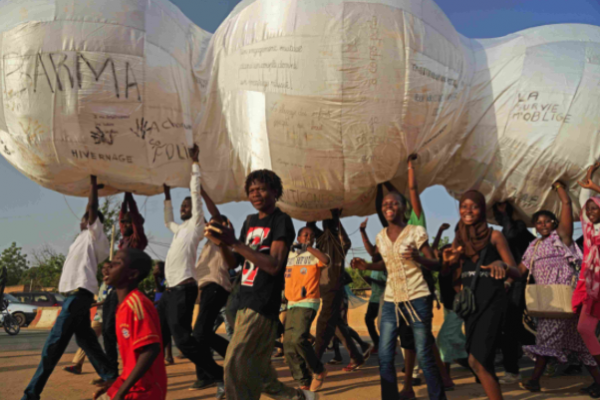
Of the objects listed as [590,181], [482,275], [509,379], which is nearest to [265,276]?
[482,275]

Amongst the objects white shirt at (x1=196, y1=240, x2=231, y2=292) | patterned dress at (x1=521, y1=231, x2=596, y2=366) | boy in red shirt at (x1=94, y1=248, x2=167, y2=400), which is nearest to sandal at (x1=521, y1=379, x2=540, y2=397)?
patterned dress at (x1=521, y1=231, x2=596, y2=366)

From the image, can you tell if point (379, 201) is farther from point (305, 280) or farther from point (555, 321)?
point (555, 321)

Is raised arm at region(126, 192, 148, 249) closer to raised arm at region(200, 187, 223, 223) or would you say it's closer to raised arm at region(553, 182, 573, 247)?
raised arm at region(200, 187, 223, 223)

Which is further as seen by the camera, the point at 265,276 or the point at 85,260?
the point at 85,260

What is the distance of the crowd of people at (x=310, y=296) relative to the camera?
261 cm

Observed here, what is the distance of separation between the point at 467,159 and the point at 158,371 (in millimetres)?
3805

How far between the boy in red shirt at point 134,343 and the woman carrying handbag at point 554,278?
3271 millimetres

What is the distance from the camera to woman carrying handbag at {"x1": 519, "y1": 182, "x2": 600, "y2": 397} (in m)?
4.30

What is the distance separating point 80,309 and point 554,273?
4030mm

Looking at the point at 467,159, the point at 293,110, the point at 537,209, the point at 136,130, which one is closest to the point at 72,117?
the point at 136,130

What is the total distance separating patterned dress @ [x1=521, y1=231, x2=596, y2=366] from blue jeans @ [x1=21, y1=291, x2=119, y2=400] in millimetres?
3548

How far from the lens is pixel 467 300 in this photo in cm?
310

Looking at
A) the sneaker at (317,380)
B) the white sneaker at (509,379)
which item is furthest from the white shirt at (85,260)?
the white sneaker at (509,379)

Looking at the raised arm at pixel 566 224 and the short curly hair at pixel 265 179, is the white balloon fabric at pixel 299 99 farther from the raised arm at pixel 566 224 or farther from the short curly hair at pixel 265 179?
the short curly hair at pixel 265 179
